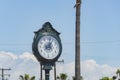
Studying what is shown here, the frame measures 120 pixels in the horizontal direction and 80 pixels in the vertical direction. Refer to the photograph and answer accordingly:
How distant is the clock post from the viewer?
25.2m

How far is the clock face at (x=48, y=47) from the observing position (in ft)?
82.8

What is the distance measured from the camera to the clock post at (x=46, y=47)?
25219 millimetres

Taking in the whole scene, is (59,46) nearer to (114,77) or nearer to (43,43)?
(43,43)

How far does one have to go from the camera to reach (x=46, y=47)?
25.2 m

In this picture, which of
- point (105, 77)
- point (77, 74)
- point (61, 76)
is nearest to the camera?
point (77, 74)

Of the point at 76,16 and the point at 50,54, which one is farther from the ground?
the point at 76,16

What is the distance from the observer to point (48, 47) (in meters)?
25.2

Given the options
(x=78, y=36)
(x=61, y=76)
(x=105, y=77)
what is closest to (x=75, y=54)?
(x=78, y=36)

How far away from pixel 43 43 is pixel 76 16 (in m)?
2.07

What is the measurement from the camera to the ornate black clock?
2522cm

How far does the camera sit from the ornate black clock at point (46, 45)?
25219 millimetres

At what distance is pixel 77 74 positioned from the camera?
24578 mm

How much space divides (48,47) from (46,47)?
96 mm

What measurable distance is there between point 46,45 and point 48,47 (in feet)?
0.46
